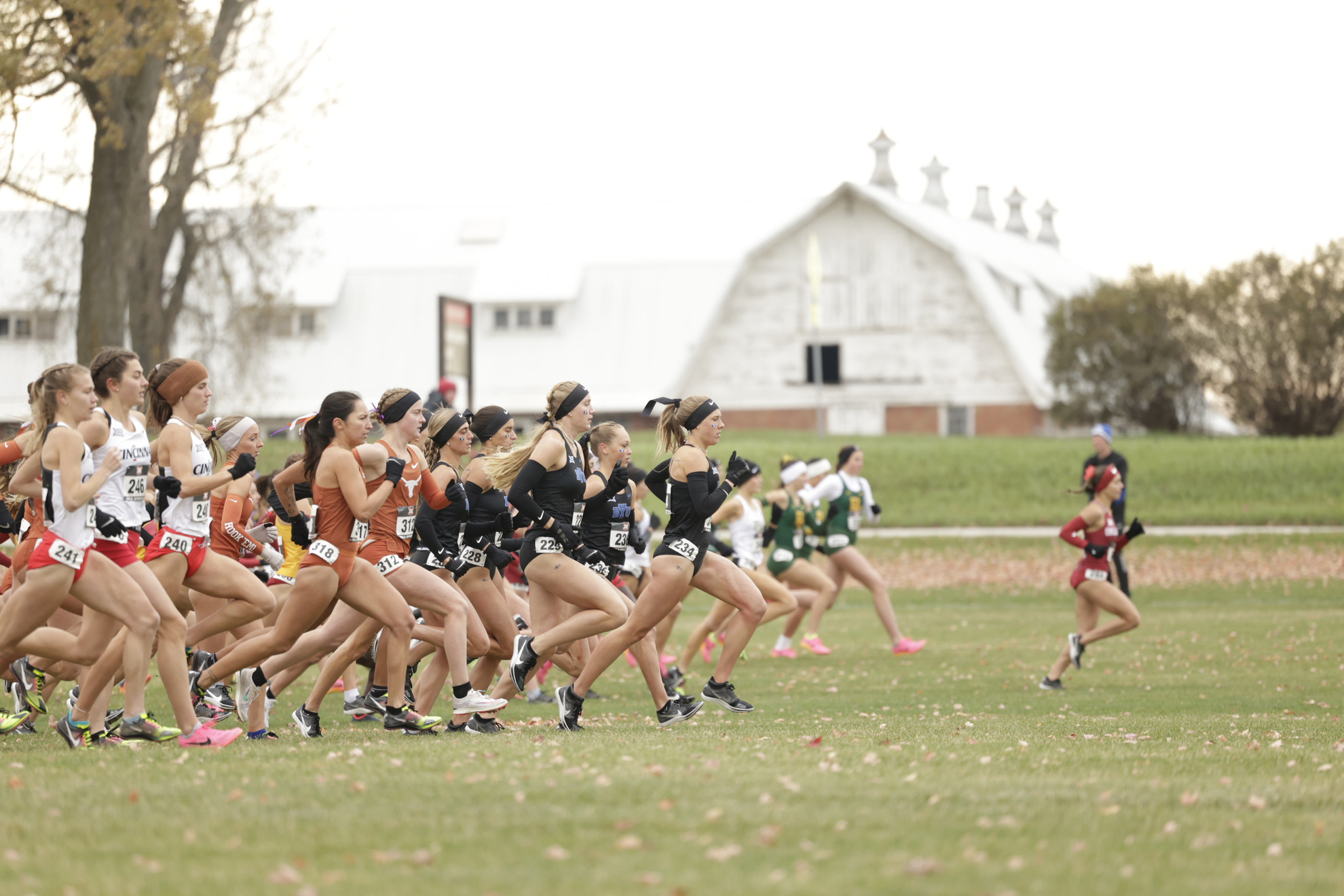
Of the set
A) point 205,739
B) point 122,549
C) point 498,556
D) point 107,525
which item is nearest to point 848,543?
point 498,556

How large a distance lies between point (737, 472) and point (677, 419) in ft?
1.68

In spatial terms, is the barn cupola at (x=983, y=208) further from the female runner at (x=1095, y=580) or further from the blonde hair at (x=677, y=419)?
the blonde hair at (x=677, y=419)

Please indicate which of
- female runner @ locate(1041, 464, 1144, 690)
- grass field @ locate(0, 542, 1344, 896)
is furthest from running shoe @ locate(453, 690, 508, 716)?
female runner @ locate(1041, 464, 1144, 690)

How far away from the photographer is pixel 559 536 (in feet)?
31.7

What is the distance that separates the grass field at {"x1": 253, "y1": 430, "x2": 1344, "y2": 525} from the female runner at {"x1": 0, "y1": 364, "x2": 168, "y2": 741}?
83.4 ft

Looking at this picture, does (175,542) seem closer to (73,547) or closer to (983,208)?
(73,547)

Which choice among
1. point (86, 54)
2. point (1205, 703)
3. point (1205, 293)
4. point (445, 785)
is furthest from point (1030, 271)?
point (445, 785)

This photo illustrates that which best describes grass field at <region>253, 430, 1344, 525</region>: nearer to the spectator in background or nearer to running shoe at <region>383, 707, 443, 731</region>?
the spectator in background

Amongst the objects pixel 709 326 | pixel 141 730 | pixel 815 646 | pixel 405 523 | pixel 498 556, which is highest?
pixel 709 326

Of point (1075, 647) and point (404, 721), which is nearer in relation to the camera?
point (404, 721)

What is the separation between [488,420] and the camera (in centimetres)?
1083

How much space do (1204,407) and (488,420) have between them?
132 ft

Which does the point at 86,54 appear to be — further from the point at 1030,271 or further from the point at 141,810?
the point at 1030,271

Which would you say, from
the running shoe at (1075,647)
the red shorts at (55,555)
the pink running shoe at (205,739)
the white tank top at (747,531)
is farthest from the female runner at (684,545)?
the white tank top at (747,531)
